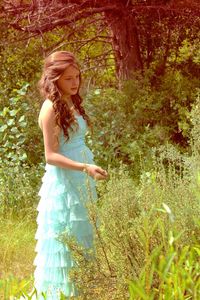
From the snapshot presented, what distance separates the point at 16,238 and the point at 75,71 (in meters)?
2.41

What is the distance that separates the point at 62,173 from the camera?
15.6 feet

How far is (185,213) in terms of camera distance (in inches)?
153

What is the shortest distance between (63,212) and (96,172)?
57 cm

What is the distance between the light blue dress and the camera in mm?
4758

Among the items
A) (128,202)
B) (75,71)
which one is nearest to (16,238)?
(75,71)

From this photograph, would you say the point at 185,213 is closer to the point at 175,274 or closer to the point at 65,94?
the point at 175,274

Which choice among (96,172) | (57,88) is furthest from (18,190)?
(96,172)

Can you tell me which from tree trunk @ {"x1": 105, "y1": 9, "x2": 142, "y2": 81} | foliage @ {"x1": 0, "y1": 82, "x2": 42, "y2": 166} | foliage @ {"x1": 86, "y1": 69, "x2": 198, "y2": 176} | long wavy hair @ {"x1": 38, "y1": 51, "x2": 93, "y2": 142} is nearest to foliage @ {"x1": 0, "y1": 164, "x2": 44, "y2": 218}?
foliage @ {"x1": 0, "y1": 82, "x2": 42, "y2": 166}

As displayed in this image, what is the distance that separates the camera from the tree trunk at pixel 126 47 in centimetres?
1022

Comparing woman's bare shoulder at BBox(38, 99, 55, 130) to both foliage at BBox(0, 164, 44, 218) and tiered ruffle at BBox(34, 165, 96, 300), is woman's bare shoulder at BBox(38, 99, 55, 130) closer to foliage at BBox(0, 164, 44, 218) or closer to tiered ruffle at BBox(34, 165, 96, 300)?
tiered ruffle at BBox(34, 165, 96, 300)

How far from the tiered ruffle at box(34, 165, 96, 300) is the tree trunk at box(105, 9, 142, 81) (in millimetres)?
5548

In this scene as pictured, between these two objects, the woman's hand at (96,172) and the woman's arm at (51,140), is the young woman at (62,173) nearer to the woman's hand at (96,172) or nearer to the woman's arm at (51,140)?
the woman's arm at (51,140)

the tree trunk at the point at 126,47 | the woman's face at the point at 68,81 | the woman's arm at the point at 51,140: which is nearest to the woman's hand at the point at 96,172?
the woman's arm at the point at 51,140

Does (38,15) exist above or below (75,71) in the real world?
above
